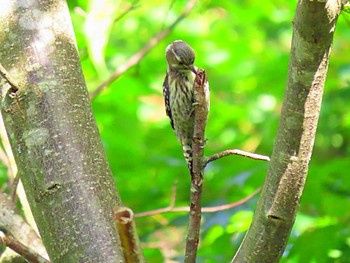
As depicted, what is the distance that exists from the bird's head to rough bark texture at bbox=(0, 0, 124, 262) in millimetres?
485

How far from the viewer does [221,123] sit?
441cm

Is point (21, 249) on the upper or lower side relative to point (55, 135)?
lower

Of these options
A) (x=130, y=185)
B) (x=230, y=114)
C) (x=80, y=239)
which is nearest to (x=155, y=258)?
(x=130, y=185)

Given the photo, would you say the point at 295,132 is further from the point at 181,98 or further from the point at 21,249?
the point at 181,98

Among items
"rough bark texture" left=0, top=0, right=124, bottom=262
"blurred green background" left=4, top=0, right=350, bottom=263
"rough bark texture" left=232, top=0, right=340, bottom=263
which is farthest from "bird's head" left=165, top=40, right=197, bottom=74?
"rough bark texture" left=232, top=0, right=340, bottom=263

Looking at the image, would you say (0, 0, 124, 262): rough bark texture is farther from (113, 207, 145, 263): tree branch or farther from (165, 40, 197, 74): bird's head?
(165, 40, 197, 74): bird's head

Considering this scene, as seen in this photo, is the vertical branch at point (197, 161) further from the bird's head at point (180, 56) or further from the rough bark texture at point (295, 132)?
the bird's head at point (180, 56)

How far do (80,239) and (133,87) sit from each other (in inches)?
91.5

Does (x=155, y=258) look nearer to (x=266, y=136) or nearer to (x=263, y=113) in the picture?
(x=266, y=136)

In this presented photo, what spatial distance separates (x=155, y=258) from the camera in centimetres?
290

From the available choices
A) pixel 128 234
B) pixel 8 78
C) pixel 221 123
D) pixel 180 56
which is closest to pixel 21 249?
pixel 128 234

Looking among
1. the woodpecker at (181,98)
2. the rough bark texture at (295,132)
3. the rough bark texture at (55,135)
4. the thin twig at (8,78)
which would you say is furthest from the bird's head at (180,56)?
the rough bark texture at (295,132)

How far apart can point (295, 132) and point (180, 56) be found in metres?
1.14

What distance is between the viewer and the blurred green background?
2.75 meters
